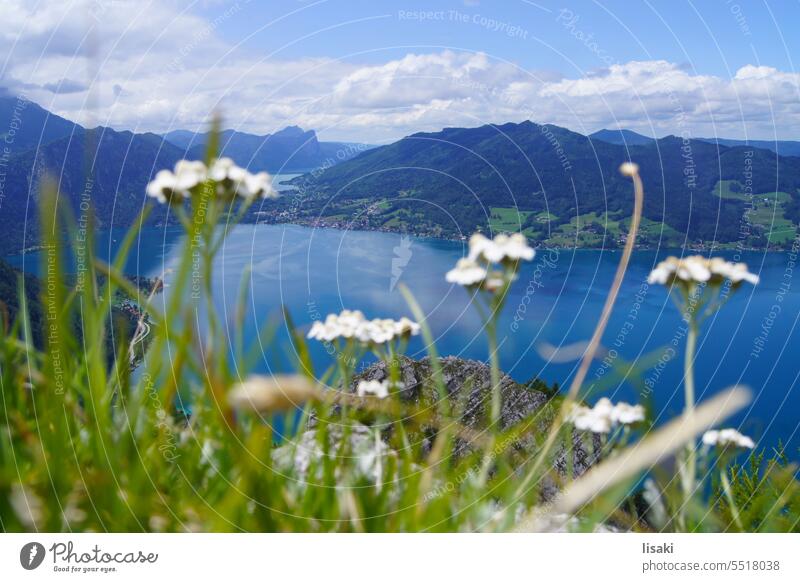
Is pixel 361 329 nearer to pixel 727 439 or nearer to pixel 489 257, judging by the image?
pixel 489 257

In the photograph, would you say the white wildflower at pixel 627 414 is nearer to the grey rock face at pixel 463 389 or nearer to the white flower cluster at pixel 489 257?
the grey rock face at pixel 463 389

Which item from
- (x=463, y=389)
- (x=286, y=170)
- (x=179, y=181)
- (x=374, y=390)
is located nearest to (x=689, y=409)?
(x=463, y=389)

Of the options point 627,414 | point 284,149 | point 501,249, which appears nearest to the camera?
point 501,249

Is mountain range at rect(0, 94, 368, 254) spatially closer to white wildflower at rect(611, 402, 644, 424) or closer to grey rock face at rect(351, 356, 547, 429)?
grey rock face at rect(351, 356, 547, 429)

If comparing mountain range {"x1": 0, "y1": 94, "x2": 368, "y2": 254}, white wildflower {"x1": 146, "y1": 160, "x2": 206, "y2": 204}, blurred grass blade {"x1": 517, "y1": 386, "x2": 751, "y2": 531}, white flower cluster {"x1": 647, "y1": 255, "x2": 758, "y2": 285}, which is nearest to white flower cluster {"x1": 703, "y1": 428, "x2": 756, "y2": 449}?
blurred grass blade {"x1": 517, "y1": 386, "x2": 751, "y2": 531}

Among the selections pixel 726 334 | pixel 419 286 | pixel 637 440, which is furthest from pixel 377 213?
pixel 726 334

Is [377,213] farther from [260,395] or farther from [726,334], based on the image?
[726,334]
